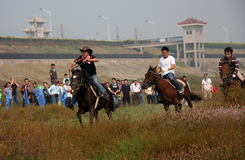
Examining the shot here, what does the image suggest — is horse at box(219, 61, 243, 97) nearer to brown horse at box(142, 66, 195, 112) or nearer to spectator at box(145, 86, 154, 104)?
brown horse at box(142, 66, 195, 112)

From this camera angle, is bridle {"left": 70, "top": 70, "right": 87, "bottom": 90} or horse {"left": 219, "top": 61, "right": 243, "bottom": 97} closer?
bridle {"left": 70, "top": 70, "right": 87, "bottom": 90}

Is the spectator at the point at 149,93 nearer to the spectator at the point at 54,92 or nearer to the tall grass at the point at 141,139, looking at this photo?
the spectator at the point at 54,92

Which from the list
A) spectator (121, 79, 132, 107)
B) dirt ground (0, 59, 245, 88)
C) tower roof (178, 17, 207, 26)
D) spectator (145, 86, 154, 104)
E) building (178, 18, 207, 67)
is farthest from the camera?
tower roof (178, 17, 207, 26)

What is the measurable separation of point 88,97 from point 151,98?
13.2 metres

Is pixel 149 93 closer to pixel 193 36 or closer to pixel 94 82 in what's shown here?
pixel 94 82

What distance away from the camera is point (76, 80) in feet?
29.7

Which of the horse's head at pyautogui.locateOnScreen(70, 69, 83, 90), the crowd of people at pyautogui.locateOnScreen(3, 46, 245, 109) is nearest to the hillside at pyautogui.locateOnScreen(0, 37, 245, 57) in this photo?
the crowd of people at pyautogui.locateOnScreen(3, 46, 245, 109)

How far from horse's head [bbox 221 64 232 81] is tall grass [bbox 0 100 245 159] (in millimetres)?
2940

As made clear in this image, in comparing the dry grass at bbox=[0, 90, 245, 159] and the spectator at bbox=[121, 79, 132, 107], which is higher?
the dry grass at bbox=[0, 90, 245, 159]

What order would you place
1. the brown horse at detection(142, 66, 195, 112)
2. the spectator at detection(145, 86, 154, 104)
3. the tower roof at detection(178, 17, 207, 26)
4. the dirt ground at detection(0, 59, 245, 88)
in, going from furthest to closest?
the tower roof at detection(178, 17, 207, 26) < the dirt ground at detection(0, 59, 245, 88) < the spectator at detection(145, 86, 154, 104) < the brown horse at detection(142, 66, 195, 112)

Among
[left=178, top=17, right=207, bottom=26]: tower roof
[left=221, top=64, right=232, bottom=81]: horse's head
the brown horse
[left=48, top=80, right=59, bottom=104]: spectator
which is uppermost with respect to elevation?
[left=178, top=17, right=207, bottom=26]: tower roof

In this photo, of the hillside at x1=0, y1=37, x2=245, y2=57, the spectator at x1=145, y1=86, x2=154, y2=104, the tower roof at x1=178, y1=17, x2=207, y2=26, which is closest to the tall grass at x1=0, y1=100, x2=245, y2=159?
the spectator at x1=145, y1=86, x2=154, y2=104

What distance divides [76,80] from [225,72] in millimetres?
4726

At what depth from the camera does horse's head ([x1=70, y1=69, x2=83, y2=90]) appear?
8.92 meters
